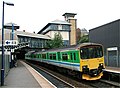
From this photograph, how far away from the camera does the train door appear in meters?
32.3

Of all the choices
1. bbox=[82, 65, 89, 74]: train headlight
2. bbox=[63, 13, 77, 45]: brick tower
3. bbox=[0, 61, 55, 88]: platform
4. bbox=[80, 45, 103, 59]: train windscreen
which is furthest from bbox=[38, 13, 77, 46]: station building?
bbox=[82, 65, 89, 74]: train headlight

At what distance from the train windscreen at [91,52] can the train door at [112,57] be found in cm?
1381

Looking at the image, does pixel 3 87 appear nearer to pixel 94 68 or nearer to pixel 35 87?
pixel 35 87

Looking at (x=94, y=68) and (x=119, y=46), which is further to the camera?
(x=119, y=46)

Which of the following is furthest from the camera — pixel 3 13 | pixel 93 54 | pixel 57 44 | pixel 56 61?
pixel 57 44

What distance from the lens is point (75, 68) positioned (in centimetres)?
1886

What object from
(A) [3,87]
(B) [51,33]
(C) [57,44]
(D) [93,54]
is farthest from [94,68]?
(B) [51,33]

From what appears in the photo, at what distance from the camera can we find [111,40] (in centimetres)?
3425

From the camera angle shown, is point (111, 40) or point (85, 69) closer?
point (85, 69)

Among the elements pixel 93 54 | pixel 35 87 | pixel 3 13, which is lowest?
pixel 35 87

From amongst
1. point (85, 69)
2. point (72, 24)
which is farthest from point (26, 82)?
point (72, 24)

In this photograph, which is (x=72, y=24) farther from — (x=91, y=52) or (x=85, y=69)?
(x=85, y=69)

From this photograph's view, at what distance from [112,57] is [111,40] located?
232 cm

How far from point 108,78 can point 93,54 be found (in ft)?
9.61
